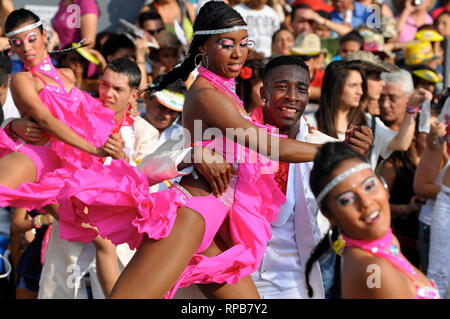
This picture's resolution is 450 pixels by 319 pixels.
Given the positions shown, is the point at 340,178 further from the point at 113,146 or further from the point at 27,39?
the point at 27,39

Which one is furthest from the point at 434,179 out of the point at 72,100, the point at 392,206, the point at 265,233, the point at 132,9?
the point at 132,9

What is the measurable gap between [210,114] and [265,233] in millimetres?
664

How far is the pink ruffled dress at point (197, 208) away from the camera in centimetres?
318

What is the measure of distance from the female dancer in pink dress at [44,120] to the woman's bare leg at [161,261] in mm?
1409

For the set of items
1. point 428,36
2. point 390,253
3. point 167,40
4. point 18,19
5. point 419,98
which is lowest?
point 428,36

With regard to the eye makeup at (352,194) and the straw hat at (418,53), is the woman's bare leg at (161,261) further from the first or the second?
the straw hat at (418,53)

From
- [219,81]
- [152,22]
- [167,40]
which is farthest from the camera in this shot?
[152,22]

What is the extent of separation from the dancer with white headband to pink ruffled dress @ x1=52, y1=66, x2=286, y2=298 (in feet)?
2.30

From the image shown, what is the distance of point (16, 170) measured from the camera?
433 centimetres

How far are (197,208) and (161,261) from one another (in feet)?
1.03

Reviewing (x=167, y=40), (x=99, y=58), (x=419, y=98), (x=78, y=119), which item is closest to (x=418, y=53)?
(x=419, y=98)

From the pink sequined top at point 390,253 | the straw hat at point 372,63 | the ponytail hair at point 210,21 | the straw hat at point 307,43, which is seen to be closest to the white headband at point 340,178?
the pink sequined top at point 390,253

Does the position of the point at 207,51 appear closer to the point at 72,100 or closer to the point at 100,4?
the point at 72,100

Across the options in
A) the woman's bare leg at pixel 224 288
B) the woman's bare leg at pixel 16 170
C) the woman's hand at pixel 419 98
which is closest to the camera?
the woman's bare leg at pixel 224 288
